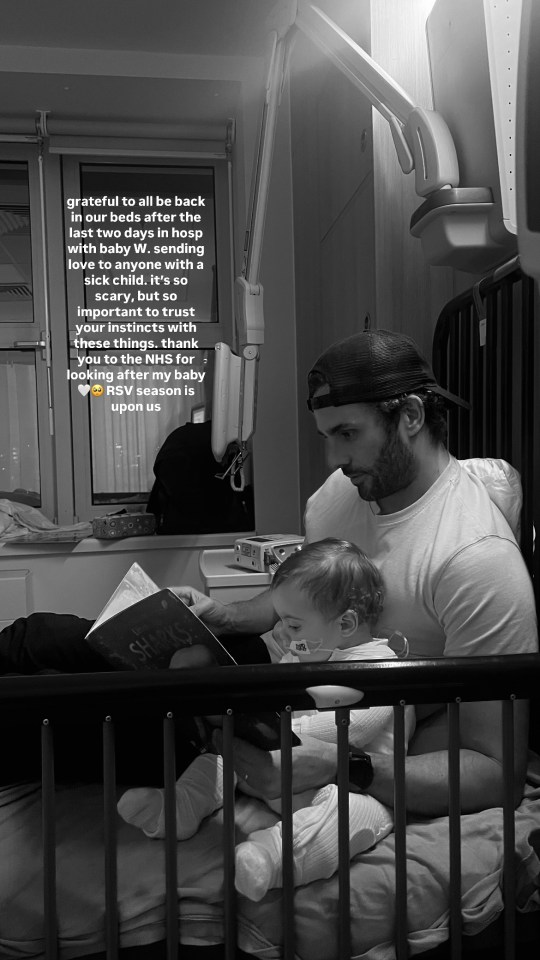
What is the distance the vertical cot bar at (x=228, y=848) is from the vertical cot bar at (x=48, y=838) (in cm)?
18

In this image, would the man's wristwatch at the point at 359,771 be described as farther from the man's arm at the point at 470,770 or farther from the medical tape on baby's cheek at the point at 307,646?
the medical tape on baby's cheek at the point at 307,646

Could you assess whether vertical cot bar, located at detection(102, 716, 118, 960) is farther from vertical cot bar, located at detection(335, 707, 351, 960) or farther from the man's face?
the man's face

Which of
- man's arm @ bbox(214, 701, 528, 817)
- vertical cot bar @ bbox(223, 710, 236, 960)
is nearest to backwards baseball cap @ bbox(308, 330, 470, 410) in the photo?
man's arm @ bbox(214, 701, 528, 817)

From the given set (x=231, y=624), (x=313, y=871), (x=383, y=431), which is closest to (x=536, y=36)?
(x=383, y=431)

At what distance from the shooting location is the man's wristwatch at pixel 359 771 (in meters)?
0.90

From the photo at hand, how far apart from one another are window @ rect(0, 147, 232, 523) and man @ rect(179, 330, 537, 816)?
186cm

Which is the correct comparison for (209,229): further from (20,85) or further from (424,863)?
(424,863)

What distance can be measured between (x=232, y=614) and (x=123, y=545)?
4.75ft

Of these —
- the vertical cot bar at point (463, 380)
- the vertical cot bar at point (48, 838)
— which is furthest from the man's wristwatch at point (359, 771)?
the vertical cot bar at point (463, 380)

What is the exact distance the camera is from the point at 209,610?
1414mm

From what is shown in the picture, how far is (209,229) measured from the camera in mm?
3223

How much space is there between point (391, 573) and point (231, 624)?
1.26 ft

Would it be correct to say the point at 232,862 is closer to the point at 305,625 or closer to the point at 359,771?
the point at 359,771

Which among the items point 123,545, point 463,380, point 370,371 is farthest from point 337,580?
point 123,545
